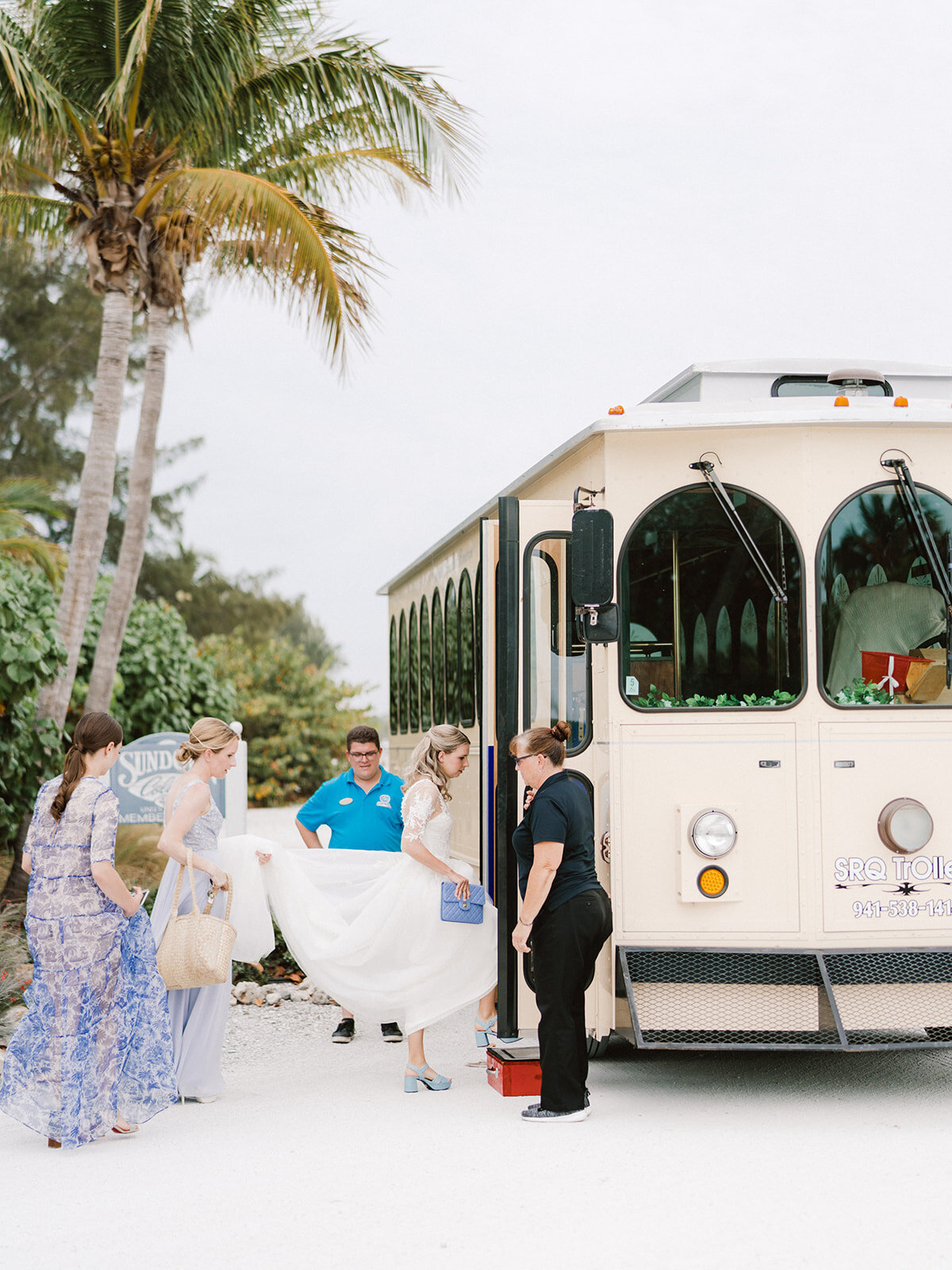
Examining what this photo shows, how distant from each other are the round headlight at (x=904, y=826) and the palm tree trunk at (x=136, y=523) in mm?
8059

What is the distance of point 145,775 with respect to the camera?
433 inches

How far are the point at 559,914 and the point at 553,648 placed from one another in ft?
4.03

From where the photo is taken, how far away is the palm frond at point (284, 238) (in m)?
10.5

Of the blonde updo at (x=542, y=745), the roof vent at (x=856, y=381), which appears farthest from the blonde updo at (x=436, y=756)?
the roof vent at (x=856, y=381)

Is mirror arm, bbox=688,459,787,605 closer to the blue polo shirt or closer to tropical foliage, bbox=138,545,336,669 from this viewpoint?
the blue polo shirt

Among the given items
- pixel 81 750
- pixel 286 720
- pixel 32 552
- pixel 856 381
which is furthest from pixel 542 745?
pixel 286 720

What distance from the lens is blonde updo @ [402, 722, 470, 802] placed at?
6.45 m

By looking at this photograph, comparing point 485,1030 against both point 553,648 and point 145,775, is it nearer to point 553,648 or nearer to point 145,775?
point 553,648

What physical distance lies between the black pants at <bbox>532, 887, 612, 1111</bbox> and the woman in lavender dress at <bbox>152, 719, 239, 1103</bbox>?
1.48 meters

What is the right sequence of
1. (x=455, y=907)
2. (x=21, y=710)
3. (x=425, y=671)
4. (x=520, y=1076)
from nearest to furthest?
(x=520, y=1076), (x=455, y=907), (x=425, y=671), (x=21, y=710)

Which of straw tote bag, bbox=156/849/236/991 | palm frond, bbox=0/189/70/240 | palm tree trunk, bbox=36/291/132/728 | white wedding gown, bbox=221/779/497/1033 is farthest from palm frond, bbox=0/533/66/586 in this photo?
straw tote bag, bbox=156/849/236/991

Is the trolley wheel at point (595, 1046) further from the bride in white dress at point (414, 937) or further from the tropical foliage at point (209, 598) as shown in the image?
the tropical foliage at point (209, 598)

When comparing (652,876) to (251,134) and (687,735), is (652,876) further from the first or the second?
(251,134)

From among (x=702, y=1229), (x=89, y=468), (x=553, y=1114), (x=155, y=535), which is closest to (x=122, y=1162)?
(x=553, y=1114)
